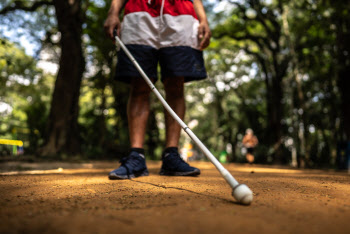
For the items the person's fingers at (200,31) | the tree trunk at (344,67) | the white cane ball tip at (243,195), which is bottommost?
the white cane ball tip at (243,195)

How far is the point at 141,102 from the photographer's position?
2438 mm

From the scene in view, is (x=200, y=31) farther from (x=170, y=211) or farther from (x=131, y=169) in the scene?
(x=170, y=211)

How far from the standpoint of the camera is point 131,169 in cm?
212

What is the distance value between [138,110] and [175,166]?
575mm

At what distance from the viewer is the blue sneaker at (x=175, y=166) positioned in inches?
89.0

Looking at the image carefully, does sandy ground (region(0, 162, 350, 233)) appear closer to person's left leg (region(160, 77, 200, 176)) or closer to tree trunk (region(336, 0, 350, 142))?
person's left leg (region(160, 77, 200, 176))

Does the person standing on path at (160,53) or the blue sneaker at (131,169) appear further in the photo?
the person standing on path at (160,53)

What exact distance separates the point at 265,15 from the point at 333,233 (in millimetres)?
12811

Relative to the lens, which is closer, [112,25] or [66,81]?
[112,25]

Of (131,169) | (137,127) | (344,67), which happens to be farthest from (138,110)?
(344,67)

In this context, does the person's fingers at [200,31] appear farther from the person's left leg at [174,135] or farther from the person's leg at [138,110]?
the person's leg at [138,110]

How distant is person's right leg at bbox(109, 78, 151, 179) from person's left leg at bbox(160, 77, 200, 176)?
199 millimetres

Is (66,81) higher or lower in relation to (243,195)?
higher

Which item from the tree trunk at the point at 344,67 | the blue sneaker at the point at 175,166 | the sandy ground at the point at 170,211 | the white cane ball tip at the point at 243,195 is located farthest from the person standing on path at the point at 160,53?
the tree trunk at the point at 344,67
